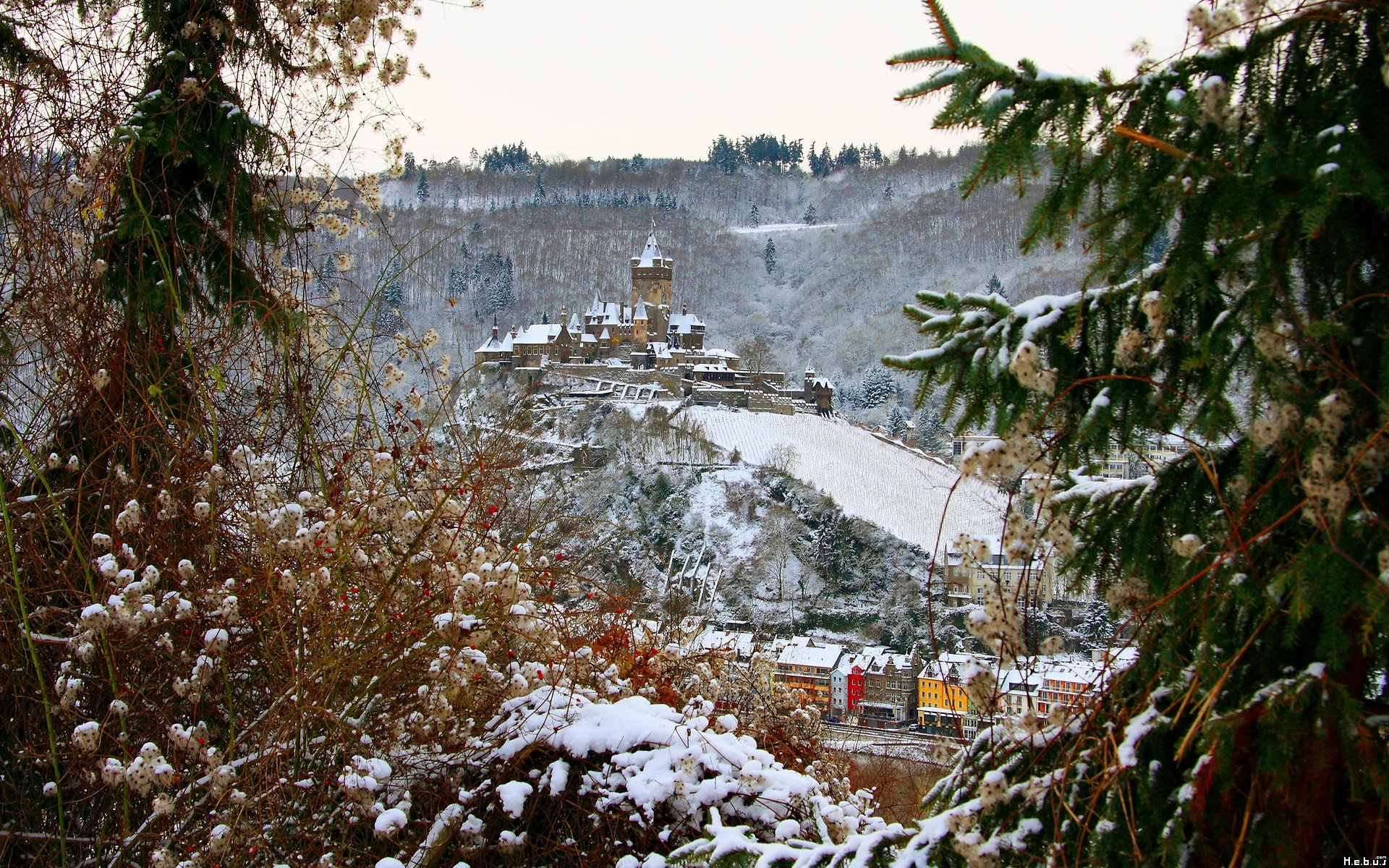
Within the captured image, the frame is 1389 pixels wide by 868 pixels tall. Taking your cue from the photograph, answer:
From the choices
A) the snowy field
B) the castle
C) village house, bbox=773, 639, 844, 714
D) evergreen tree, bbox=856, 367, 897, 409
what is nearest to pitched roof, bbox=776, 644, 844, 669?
village house, bbox=773, 639, 844, 714

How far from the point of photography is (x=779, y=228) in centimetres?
9731

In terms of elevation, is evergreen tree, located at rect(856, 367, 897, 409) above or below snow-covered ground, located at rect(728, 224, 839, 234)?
below

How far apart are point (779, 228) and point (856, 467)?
59426mm

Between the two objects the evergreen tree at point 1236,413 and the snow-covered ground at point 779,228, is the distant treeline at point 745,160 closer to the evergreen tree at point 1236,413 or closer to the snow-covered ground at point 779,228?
the snow-covered ground at point 779,228

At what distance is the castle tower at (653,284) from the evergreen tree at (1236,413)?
179 ft

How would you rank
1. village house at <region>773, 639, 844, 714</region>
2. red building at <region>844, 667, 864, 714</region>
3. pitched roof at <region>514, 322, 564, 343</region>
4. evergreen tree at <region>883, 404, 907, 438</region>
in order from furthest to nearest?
pitched roof at <region>514, 322, 564, 343</region>, evergreen tree at <region>883, 404, 907, 438</region>, red building at <region>844, 667, 864, 714</region>, village house at <region>773, 639, 844, 714</region>

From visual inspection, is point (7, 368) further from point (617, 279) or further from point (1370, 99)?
point (617, 279)

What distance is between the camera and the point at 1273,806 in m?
1.27

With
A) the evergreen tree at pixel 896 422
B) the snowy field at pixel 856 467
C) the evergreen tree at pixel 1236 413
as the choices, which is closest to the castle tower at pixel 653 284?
the snowy field at pixel 856 467

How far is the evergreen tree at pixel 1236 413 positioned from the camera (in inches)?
47.4

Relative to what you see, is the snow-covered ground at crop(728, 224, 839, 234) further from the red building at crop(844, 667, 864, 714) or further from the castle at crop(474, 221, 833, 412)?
the red building at crop(844, 667, 864, 714)

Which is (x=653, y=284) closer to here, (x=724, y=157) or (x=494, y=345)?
(x=494, y=345)

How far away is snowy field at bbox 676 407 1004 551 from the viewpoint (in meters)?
37.2

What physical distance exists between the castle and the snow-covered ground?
3956 centimetres
